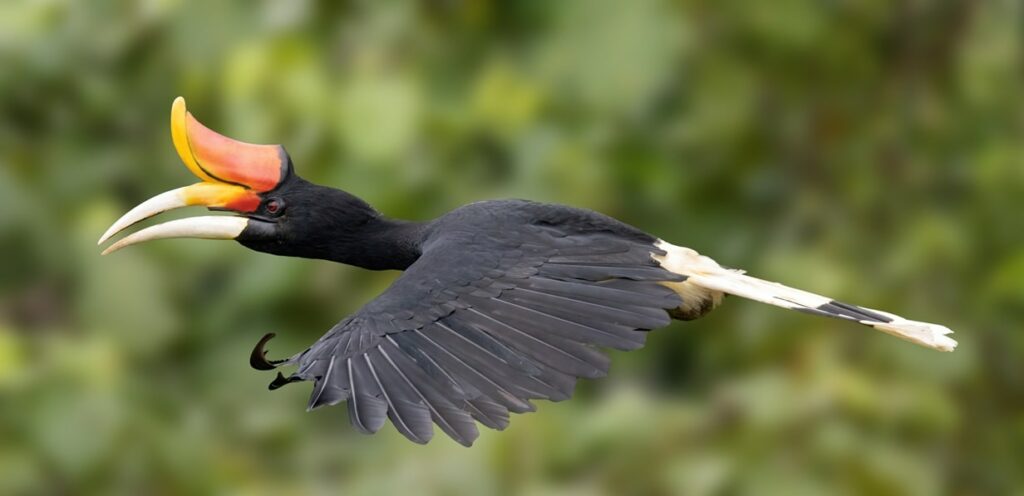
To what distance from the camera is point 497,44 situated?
7164 mm

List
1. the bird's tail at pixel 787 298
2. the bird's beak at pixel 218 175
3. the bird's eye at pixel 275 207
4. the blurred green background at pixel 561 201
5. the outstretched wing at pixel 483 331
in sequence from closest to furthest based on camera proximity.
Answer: the outstretched wing at pixel 483 331
the bird's tail at pixel 787 298
the bird's beak at pixel 218 175
the bird's eye at pixel 275 207
the blurred green background at pixel 561 201

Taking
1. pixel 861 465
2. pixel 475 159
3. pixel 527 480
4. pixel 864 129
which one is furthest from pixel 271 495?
pixel 864 129

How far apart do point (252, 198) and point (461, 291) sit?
0.81 m

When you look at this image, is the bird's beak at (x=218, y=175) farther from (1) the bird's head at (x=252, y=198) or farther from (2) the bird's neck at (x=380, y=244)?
(2) the bird's neck at (x=380, y=244)

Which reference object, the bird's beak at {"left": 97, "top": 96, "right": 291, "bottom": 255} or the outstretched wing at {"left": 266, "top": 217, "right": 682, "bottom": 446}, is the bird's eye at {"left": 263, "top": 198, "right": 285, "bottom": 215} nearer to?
the bird's beak at {"left": 97, "top": 96, "right": 291, "bottom": 255}

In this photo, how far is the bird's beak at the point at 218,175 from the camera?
489cm

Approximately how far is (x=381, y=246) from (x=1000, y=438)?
153 inches

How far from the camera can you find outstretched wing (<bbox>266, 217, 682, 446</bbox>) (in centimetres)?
411

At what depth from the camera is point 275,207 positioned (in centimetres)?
501

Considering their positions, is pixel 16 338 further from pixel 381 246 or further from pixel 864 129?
pixel 864 129

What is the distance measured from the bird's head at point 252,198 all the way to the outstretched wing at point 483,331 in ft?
1.42

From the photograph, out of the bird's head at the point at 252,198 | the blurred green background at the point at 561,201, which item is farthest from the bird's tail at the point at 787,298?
the blurred green background at the point at 561,201

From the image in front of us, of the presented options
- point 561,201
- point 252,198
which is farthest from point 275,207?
point 561,201

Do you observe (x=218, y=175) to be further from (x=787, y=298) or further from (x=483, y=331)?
(x=787, y=298)
